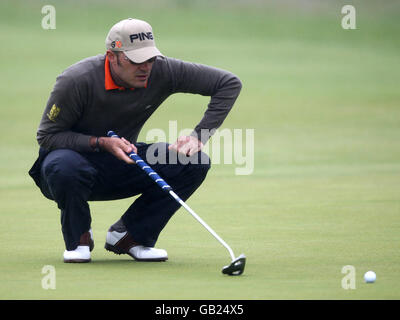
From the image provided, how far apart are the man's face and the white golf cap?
0.06 m

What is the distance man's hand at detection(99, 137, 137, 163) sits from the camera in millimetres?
6332

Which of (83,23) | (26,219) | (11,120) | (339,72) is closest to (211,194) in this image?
(26,219)

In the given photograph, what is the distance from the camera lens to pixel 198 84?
677cm

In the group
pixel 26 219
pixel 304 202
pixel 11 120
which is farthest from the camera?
pixel 11 120

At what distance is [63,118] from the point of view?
6.34m

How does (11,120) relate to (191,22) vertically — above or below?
below

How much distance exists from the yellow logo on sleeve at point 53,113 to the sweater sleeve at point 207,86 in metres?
0.88

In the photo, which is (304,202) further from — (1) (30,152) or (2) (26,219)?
(1) (30,152)

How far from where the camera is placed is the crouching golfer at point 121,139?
6.31 meters

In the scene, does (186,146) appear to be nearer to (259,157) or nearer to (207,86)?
(207,86)

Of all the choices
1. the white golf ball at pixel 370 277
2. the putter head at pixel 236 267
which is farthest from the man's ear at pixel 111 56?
the white golf ball at pixel 370 277

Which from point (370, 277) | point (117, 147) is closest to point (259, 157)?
point (117, 147)

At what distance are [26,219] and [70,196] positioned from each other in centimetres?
225

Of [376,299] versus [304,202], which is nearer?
[376,299]
